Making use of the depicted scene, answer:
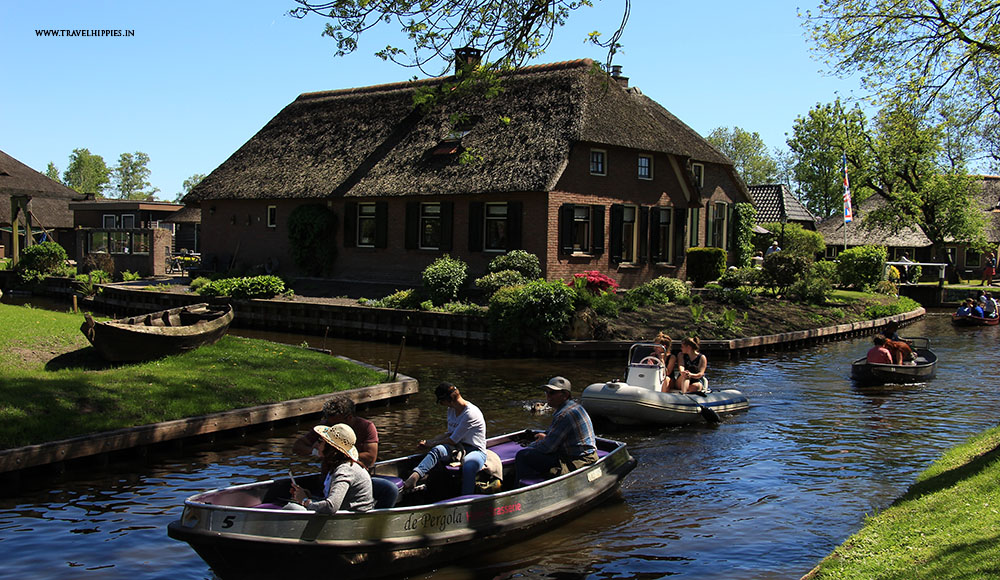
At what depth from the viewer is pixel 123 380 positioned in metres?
12.9

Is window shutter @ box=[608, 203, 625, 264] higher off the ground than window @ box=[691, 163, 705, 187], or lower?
lower

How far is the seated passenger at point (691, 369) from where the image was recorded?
14969 mm

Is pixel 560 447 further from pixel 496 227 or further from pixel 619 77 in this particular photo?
pixel 619 77

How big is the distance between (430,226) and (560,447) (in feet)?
69.1

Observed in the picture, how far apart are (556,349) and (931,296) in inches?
1065

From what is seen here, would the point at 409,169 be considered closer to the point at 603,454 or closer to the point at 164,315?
the point at 164,315

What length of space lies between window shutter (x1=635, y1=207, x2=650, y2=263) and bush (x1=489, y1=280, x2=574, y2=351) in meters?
9.22

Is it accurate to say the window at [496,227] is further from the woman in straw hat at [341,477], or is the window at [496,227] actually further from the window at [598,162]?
the woman in straw hat at [341,477]

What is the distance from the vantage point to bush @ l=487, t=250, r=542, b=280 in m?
26.4

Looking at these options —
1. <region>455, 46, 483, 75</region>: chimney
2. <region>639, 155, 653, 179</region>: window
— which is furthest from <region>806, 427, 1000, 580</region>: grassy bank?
<region>639, 155, 653, 179</region>: window

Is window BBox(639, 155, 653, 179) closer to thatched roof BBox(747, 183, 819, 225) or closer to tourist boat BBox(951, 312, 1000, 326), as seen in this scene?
tourist boat BBox(951, 312, 1000, 326)

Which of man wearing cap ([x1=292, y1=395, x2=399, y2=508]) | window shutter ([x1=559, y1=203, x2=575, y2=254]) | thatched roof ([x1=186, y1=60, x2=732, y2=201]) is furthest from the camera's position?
thatched roof ([x1=186, y1=60, x2=732, y2=201])

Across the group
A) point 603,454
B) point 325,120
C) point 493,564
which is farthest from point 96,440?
point 325,120

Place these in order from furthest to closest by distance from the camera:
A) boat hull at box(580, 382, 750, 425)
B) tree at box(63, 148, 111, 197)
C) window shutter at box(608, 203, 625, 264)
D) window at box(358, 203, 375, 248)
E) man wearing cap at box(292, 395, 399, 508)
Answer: tree at box(63, 148, 111, 197)
window at box(358, 203, 375, 248)
window shutter at box(608, 203, 625, 264)
boat hull at box(580, 382, 750, 425)
man wearing cap at box(292, 395, 399, 508)
